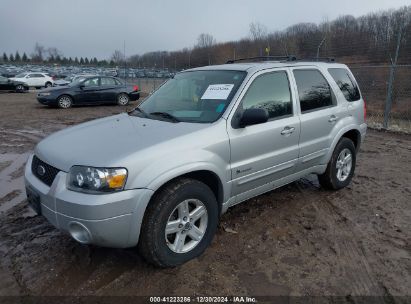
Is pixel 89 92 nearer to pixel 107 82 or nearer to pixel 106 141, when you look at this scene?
pixel 107 82

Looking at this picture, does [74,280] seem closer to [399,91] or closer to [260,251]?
[260,251]

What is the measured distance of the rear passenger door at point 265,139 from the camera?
147 inches

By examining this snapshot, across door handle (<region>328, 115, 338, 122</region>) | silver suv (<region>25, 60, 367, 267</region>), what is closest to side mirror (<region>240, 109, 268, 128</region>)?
silver suv (<region>25, 60, 367, 267</region>)

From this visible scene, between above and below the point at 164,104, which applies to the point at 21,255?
below

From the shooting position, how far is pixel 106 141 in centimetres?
334

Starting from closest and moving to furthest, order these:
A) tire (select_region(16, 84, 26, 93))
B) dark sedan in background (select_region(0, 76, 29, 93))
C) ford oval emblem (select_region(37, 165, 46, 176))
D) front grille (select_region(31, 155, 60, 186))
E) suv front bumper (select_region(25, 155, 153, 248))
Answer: suv front bumper (select_region(25, 155, 153, 248)), front grille (select_region(31, 155, 60, 186)), ford oval emblem (select_region(37, 165, 46, 176)), dark sedan in background (select_region(0, 76, 29, 93)), tire (select_region(16, 84, 26, 93))

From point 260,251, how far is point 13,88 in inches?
1165

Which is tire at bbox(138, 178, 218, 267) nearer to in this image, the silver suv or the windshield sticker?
the silver suv

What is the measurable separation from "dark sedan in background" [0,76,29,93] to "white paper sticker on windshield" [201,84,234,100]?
28479 mm

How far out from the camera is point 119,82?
18688mm

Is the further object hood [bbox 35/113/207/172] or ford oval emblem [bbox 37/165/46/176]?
ford oval emblem [bbox 37/165/46/176]

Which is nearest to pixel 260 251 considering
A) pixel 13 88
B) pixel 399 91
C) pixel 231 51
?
pixel 399 91

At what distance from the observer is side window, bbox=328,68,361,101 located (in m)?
5.21

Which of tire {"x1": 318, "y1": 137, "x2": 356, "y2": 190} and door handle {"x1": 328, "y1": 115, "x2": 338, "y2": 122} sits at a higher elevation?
door handle {"x1": 328, "y1": 115, "x2": 338, "y2": 122}
